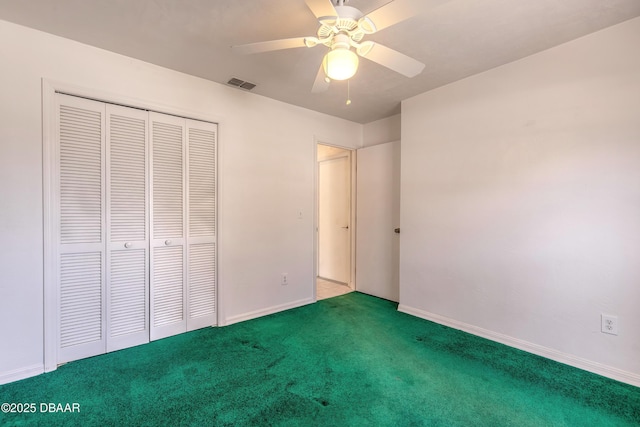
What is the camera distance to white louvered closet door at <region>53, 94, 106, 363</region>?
7.36 ft

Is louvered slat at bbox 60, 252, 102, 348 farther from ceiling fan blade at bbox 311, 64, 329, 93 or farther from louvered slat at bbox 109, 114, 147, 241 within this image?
ceiling fan blade at bbox 311, 64, 329, 93

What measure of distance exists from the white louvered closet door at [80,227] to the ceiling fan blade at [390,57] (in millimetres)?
2212

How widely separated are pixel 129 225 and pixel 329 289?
2814 millimetres

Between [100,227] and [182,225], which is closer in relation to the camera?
[100,227]

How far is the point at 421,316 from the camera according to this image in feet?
10.6

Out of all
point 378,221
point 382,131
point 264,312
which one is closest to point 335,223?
point 378,221

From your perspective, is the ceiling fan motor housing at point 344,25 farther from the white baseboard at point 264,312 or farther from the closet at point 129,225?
the white baseboard at point 264,312

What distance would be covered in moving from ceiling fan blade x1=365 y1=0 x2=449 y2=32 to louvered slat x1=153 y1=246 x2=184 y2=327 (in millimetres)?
2511

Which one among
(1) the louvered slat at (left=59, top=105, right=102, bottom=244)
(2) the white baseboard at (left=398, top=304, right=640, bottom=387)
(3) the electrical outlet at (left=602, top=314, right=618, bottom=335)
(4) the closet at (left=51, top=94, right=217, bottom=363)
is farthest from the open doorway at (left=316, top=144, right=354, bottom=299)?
(3) the electrical outlet at (left=602, top=314, right=618, bottom=335)

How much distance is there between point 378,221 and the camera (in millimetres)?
4031

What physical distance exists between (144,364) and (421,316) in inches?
106

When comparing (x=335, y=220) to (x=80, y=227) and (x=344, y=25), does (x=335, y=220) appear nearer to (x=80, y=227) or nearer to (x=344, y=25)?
(x=80, y=227)

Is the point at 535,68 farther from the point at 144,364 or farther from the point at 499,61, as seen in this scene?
the point at 144,364

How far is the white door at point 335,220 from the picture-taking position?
14.9 ft
